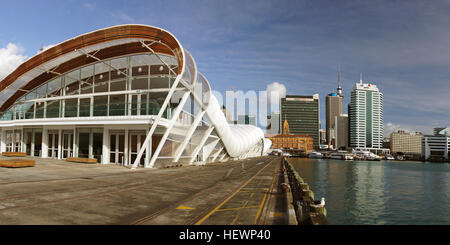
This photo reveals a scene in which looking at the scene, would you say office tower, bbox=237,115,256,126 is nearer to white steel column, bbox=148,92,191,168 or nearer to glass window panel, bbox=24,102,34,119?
glass window panel, bbox=24,102,34,119

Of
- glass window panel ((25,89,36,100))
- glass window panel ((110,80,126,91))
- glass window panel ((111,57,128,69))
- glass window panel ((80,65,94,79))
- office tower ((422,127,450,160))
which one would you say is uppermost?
glass window panel ((111,57,128,69))

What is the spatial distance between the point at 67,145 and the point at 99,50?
1281 cm

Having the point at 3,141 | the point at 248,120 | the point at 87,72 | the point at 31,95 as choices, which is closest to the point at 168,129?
the point at 87,72

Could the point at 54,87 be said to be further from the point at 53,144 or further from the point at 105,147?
the point at 105,147

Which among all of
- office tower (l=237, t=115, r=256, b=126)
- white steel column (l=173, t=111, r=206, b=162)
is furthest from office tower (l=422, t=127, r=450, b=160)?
white steel column (l=173, t=111, r=206, b=162)

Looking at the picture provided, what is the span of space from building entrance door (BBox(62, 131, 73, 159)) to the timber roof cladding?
331 inches

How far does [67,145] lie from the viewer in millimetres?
32938

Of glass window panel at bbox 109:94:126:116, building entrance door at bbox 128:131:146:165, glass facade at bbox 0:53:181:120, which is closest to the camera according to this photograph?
glass window panel at bbox 109:94:126:116

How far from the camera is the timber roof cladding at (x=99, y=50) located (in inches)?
1035

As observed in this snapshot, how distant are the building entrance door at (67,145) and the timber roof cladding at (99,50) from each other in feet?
27.6

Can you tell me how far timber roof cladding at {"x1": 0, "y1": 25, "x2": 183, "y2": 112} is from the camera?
86.2ft

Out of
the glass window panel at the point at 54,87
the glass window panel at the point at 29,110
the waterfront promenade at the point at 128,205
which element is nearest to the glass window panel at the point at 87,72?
the glass window panel at the point at 54,87

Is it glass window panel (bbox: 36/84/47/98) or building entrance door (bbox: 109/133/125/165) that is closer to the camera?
building entrance door (bbox: 109/133/125/165)

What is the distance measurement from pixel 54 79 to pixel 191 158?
21384 mm
